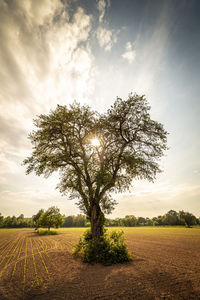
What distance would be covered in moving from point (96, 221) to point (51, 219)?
44.3m

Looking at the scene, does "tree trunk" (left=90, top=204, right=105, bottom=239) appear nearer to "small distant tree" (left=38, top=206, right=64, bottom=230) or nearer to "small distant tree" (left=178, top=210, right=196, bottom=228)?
"small distant tree" (left=38, top=206, right=64, bottom=230)

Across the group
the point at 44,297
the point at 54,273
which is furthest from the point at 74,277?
the point at 44,297

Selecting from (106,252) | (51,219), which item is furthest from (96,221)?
(51,219)

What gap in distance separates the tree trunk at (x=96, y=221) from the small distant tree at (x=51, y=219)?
43.8 m

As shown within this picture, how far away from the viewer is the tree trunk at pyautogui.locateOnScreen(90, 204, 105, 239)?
12239 millimetres

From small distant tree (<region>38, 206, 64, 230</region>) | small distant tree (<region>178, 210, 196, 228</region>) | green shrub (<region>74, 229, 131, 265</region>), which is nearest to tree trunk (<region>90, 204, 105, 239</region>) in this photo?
green shrub (<region>74, 229, 131, 265</region>)

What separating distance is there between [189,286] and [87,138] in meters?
13.1

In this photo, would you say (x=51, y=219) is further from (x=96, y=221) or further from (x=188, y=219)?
(x=188, y=219)

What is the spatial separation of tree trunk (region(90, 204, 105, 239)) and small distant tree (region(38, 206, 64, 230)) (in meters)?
43.8

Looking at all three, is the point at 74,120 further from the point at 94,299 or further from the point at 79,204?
the point at 94,299

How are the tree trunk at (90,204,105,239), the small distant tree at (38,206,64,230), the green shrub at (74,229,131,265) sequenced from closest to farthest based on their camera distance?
the green shrub at (74,229,131,265)
the tree trunk at (90,204,105,239)
the small distant tree at (38,206,64,230)

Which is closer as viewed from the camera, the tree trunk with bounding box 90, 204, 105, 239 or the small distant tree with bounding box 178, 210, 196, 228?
the tree trunk with bounding box 90, 204, 105, 239

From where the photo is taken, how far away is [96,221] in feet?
41.0

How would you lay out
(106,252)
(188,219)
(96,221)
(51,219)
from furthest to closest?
(188,219) < (51,219) < (96,221) < (106,252)
